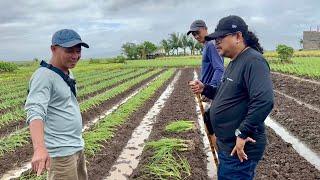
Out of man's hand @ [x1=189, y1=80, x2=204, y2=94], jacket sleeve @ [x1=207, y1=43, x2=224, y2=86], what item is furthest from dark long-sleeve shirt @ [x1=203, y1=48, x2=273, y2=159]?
jacket sleeve @ [x1=207, y1=43, x2=224, y2=86]

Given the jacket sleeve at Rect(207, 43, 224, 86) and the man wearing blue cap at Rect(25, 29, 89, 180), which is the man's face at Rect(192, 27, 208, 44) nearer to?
the jacket sleeve at Rect(207, 43, 224, 86)

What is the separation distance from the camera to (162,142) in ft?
22.6

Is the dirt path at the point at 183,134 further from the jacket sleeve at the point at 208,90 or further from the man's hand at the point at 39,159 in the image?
the man's hand at the point at 39,159

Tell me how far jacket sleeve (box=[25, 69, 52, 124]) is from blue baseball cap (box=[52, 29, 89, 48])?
229 millimetres

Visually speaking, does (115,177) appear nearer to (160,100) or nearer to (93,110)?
(93,110)

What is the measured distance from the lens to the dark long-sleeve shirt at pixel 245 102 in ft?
10.3

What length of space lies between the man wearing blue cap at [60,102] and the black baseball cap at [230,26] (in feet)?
3.07

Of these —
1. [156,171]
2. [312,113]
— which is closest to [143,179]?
[156,171]

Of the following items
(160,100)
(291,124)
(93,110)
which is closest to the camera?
(291,124)

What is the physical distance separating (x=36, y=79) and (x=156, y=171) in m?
2.72

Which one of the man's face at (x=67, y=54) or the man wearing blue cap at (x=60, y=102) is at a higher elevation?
the man's face at (x=67, y=54)

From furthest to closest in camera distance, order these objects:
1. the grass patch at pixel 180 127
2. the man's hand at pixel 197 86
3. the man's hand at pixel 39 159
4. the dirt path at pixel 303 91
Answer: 1. the dirt path at pixel 303 91
2. the grass patch at pixel 180 127
3. the man's hand at pixel 197 86
4. the man's hand at pixel 39 159

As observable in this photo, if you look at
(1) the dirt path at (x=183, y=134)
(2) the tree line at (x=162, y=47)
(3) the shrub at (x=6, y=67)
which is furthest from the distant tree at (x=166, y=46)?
(1) the dirt path at (x=183, y=134)

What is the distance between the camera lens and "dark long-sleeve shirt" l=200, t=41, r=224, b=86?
5016 millimetres
